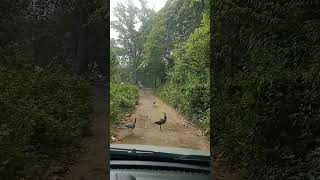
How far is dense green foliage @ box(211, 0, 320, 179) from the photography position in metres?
3.49

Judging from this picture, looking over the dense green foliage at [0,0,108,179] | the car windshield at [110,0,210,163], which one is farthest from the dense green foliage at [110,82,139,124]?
the dense green foliage at [0,0,108,179]

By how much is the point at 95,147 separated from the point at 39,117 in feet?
1.59

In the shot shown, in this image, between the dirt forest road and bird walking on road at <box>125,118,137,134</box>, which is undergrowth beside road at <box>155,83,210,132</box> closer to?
the dirt forest road

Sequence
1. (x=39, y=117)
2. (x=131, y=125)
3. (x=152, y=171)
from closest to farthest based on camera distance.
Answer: (x=152, y=171) → (x=39, y=117) → (x=131, y=125)

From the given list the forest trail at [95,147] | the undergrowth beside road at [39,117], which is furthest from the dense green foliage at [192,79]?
the undergrowth beside road at [39,117]

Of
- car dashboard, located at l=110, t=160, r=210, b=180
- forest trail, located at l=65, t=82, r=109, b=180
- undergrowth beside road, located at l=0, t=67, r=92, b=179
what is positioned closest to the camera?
car dashboard, located at l=110, t=160, r=210, b=180

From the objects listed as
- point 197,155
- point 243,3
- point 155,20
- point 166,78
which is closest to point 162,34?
point 155,20

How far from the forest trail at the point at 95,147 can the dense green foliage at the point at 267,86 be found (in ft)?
2.90

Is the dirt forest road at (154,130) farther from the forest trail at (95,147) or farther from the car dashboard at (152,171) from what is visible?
the car dashboard at (152,171)

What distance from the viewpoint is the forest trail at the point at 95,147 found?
11.8 feet

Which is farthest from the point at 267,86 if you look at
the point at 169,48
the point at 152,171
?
the point at 152,171

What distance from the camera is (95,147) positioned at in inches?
143

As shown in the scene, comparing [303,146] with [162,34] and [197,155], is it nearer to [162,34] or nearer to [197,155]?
[197,155]

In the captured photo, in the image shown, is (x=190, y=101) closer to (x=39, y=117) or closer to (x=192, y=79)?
(x=192, y=79)
